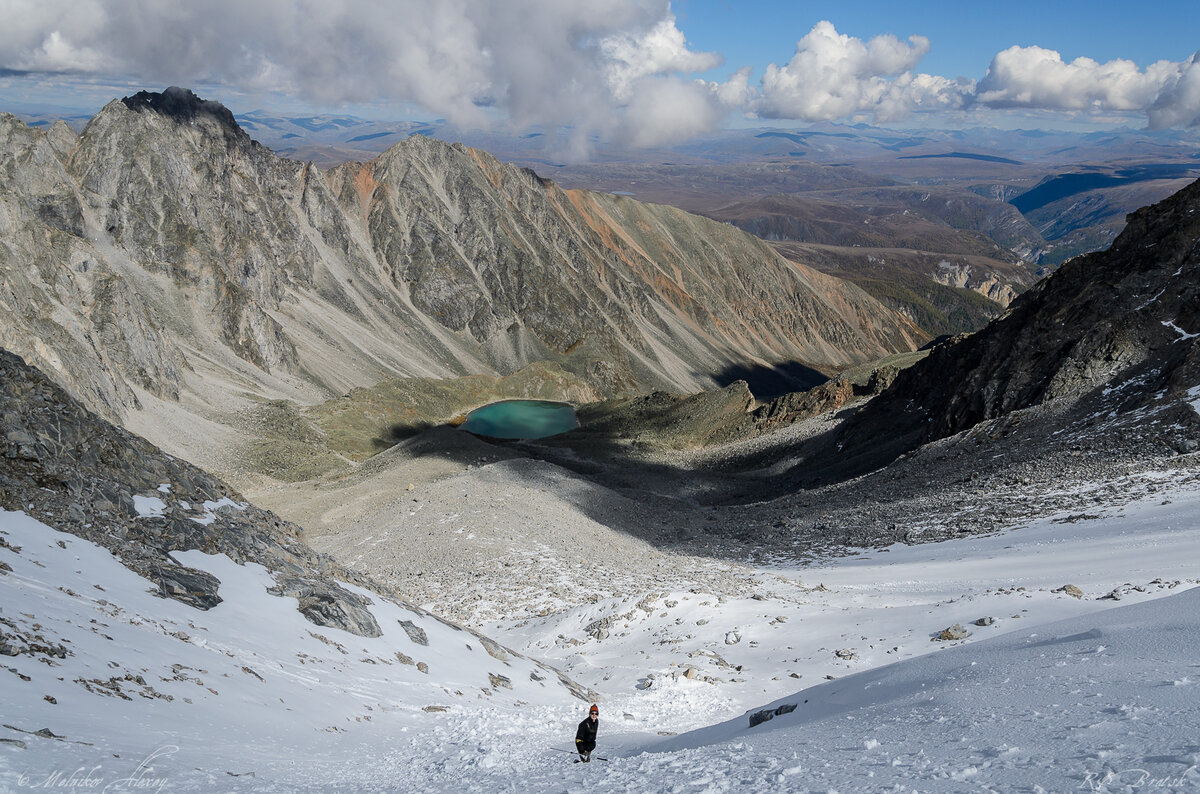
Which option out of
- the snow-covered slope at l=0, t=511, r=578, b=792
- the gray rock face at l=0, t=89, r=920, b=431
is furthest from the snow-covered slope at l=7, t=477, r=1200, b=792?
the gray rock face at l=0, t=89, r=920, b=431

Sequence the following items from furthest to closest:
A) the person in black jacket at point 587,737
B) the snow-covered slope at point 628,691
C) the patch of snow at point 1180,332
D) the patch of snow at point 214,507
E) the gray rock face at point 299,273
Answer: the gray rock face at point 299,273, the patch of snow at point 1180,332, the patch of snow at point 214,507, the person in black jacket at point 587,737, the snow-covered slope at point 628,691

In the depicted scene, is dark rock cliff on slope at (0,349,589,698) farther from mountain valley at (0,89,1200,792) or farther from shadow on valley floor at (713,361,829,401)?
shadow on valley floor at (713,361,829,401)

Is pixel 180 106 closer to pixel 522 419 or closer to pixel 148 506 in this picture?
pixel 522 419

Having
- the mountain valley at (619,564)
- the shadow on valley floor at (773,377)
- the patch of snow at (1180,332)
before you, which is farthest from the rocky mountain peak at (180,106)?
the patch of snow at (1180,332)

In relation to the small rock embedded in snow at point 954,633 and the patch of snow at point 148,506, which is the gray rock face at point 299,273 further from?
the small rock embedded in snow at point 954,633

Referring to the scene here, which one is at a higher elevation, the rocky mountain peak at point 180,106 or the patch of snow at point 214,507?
the rocky mountain peak at point 180,106

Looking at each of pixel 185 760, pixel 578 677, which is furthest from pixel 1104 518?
pixel 185 760

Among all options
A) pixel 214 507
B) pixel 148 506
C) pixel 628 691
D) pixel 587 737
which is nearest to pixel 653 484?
pixel 628 691
